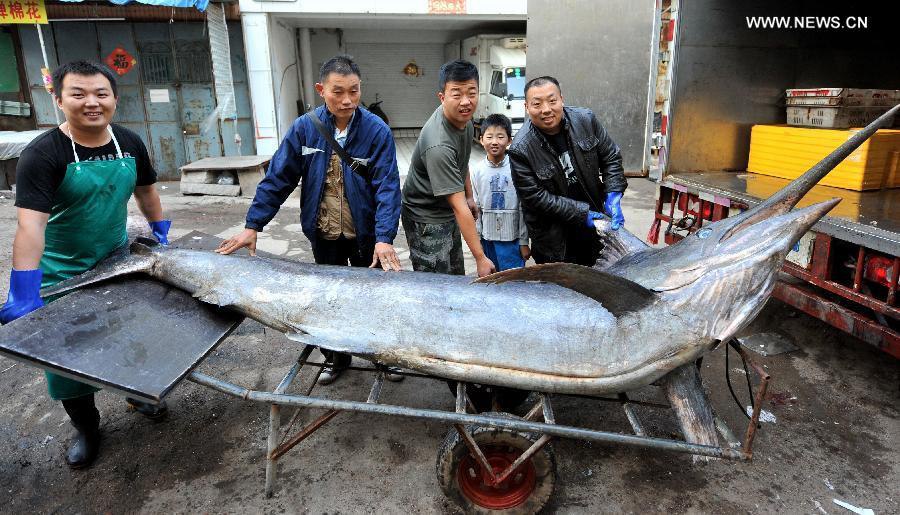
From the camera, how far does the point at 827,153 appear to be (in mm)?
4145

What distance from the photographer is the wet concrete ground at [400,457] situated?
2346 mm

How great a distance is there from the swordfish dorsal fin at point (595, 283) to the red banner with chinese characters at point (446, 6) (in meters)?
9.80

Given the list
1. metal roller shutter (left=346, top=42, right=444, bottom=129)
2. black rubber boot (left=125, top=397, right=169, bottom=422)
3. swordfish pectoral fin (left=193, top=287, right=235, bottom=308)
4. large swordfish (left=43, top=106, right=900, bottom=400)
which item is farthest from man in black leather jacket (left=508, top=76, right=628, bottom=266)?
metal roller shutter (left=346, top=42, right=444, bottom=129)

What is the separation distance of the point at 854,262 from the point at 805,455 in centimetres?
105

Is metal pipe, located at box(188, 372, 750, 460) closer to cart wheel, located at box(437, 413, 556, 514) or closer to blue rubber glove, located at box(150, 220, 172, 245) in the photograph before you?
cart wheel, located at box(437, 413, 556, 514)

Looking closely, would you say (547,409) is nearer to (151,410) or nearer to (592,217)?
(592,217)

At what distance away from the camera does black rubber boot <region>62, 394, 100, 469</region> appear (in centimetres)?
254

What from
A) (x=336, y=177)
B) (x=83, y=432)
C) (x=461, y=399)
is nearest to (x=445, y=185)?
(x=336, y=177)

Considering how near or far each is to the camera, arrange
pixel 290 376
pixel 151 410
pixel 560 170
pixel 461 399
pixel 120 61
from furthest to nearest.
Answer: pixel 120 61
pixel 560 170
pixel 151 410
pixel 290 376
pixel 461 399

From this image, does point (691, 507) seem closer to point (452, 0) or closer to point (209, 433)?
point (209, 433)

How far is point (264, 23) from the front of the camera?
9633 mm

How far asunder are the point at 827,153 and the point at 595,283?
10.7 feet

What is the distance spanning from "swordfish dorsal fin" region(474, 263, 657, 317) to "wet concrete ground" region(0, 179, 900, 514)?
16 cm

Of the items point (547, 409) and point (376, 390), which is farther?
point (376, 390)
